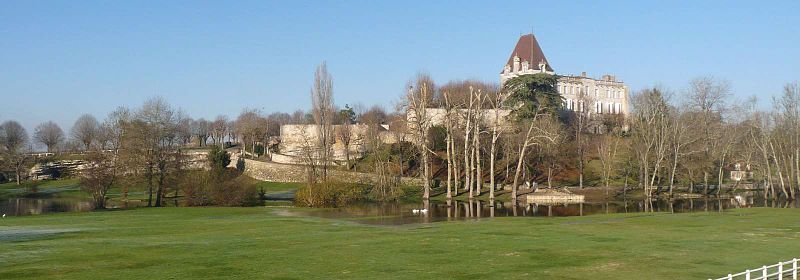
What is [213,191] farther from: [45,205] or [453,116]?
[453,116]

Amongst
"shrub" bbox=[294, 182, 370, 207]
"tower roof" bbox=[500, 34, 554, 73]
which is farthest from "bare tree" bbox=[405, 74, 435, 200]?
"tower roof" bbox=[500, 34, 554, 73]

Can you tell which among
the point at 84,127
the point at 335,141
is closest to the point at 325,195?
the point at 335,141

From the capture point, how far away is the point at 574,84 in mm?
131625

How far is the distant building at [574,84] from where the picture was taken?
120438 millimetres

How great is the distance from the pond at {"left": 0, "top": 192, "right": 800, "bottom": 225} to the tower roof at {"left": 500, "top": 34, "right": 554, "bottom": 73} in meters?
57.1

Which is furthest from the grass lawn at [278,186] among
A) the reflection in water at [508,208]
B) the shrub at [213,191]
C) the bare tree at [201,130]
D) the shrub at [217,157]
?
the bare tree at [201,130]

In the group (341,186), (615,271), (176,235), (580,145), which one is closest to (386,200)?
(341,186)

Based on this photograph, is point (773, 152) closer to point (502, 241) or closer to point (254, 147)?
point (502, 241)

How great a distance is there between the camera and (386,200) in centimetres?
6388

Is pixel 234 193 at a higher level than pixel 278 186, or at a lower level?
higher

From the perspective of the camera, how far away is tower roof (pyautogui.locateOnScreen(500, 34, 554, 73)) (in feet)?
400

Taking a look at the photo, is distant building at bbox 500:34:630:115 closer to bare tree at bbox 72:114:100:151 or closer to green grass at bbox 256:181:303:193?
green grass at bbox 256:181:303:193

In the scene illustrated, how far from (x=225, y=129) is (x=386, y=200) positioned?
94.8m

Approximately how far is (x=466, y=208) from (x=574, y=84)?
83.5 metres
